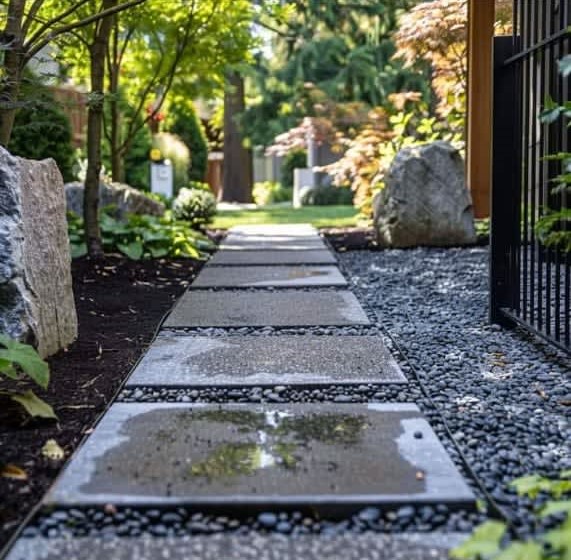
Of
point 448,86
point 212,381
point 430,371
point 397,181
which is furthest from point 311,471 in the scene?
point 448,86

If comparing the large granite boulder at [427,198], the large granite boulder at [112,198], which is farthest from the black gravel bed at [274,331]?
the large granite boulder at [112,198]

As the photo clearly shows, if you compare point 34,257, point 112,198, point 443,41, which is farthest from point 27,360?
point 443,41

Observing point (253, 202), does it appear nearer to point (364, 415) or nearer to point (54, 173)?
point (54, 173)

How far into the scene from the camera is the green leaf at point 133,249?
7.31 metres

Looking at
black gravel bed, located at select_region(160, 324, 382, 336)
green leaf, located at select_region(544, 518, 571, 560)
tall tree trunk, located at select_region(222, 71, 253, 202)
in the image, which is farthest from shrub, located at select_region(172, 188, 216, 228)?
green leaf, located at select_region(544, 518, 571, 560)

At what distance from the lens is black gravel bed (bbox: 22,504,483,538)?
6.18ft

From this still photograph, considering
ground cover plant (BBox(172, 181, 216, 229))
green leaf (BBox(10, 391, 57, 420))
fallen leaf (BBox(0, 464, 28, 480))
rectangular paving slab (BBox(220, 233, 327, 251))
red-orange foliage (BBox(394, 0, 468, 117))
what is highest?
red-orange foliage (BBox(394, 0, 468, 117))

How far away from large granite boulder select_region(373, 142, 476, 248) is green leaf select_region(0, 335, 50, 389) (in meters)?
6.37

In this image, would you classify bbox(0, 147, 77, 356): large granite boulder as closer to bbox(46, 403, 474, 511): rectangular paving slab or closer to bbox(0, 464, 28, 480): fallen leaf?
bbox(46, 403, 474, 511): rectangular paving slab

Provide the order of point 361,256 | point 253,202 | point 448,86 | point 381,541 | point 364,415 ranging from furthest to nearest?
point 253,202, point 448,86, point 361,256, point 364,415, point 381,541

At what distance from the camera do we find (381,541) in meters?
1.82

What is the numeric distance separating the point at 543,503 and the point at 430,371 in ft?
4.58

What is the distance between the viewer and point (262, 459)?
227 centimetres

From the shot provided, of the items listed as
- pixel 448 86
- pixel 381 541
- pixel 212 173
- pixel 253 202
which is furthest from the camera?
pixel 212 173
